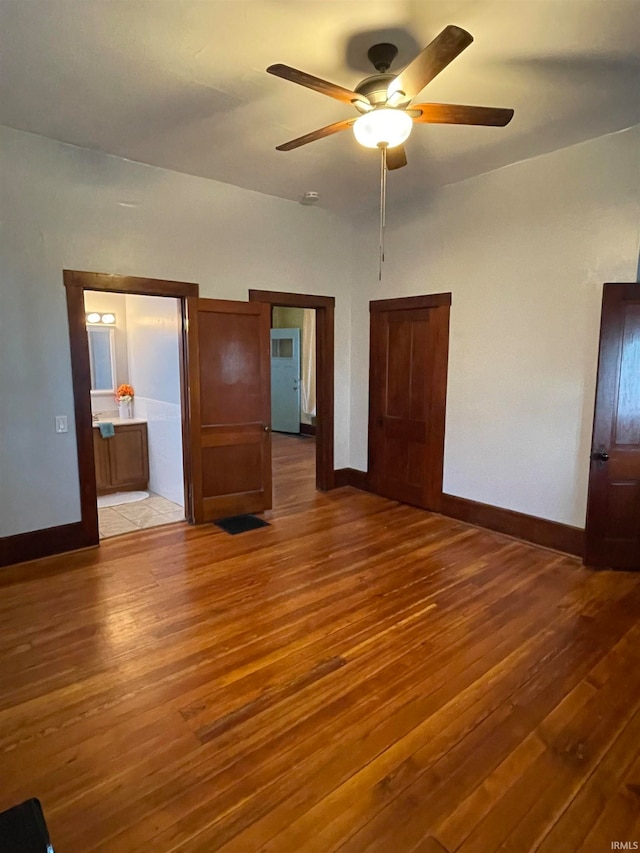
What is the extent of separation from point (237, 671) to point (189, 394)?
255cm

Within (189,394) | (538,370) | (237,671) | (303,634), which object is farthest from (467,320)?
(237,671)

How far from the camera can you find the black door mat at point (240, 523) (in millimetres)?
4309

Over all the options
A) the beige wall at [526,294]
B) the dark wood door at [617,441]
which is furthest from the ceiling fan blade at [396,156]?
the dark wood door at [617,441]

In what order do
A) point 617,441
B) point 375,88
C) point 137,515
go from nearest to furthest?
point 375,88 < point 617,441 < point 137,515

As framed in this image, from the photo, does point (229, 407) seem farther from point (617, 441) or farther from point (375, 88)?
point (617, 441)

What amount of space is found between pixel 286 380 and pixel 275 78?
7102mm

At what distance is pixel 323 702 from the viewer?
2.15m

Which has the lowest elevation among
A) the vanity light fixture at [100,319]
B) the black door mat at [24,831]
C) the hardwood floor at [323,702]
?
the hardwood floor at [323,702]

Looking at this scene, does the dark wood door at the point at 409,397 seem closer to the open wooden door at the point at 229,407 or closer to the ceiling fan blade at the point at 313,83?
the open wooden door at the point at 229,407

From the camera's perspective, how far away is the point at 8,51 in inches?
92.7

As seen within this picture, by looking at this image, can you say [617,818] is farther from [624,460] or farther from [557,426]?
[557,426]

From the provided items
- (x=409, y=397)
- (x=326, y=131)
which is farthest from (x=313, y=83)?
(x=409, y=397)

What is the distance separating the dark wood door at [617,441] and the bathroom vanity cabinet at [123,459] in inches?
183

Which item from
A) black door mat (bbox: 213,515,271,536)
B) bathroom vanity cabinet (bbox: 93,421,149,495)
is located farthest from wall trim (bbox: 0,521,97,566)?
bathroom vanity cabinet (bbox: 93,421,149,495)
